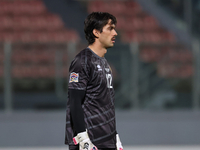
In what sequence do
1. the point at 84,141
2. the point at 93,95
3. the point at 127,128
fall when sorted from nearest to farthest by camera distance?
the point at 84,141, the point at 93,95, the point at 127,128

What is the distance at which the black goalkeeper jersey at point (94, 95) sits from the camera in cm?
282

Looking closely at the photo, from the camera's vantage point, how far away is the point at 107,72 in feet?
9.70

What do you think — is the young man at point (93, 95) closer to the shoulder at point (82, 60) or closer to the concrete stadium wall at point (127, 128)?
the shoulder at point (82, 60)

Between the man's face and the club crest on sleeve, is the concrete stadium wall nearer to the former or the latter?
the man's face

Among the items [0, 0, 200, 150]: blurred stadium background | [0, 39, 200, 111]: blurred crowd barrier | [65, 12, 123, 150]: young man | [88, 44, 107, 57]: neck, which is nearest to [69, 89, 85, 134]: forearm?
[65, 12, 123, 150]: young man

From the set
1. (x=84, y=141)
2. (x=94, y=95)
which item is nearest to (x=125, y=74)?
(x=94, y=95)

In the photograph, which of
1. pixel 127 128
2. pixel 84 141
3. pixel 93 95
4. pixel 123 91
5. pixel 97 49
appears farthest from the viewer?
pixel 127 128

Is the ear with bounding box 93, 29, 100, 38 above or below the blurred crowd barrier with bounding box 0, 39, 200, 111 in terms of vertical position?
above

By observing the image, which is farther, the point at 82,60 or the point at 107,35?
the point at 107,35

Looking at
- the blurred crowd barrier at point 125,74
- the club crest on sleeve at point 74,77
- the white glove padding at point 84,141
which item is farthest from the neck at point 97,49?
the blurred crowd barrier at point 125,74

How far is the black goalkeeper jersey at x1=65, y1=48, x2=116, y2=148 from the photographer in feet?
9.24

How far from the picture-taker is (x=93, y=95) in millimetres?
2855

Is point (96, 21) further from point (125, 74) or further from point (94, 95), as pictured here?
point (125, 74)

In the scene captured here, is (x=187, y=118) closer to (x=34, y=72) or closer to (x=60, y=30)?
(x=34, y=72)
